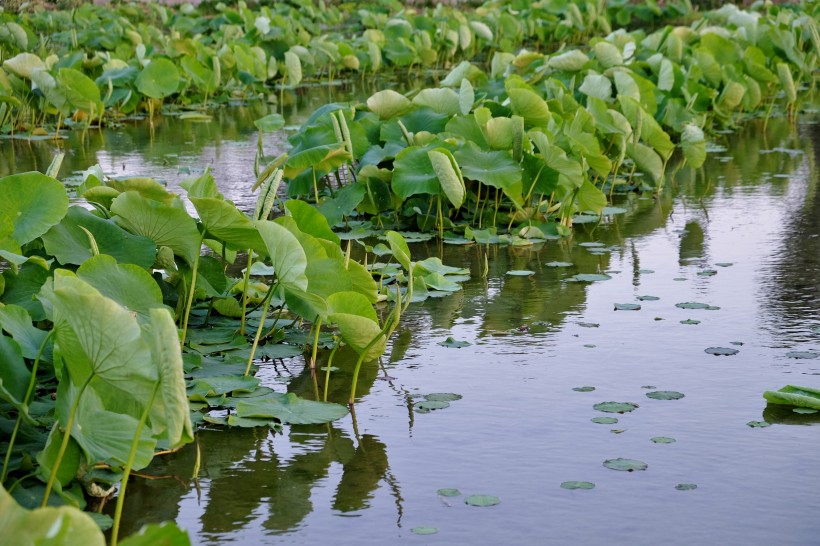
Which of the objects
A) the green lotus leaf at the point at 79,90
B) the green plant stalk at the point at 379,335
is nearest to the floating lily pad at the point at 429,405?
the green plant stalk at the point at 379,335

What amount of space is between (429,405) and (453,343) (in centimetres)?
40

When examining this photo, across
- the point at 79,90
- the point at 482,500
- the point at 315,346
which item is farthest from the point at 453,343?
the point at 79,90

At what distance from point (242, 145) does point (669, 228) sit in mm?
2521

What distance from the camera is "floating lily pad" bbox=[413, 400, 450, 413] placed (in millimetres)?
2156

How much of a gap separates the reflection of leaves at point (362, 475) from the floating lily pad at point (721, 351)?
85 centimetres

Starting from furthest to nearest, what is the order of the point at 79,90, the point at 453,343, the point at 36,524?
the point at 79,90, the point at 453,343, the point at 36,524

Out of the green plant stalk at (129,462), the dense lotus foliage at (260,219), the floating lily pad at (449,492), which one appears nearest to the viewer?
the green plant stalk at (129,462)

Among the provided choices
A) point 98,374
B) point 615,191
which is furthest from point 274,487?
point 615,191

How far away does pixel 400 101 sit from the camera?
149 inches

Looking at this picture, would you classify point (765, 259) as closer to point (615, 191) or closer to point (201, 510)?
point (615, 191)

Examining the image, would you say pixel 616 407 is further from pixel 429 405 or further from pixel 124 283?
pixel 124 283

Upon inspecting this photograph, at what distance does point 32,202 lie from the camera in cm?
219

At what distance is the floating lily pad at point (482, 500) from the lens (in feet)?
5.70

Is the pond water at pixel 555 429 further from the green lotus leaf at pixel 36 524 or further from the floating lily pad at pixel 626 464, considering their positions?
the green lotus leaf at pixel 36 524
